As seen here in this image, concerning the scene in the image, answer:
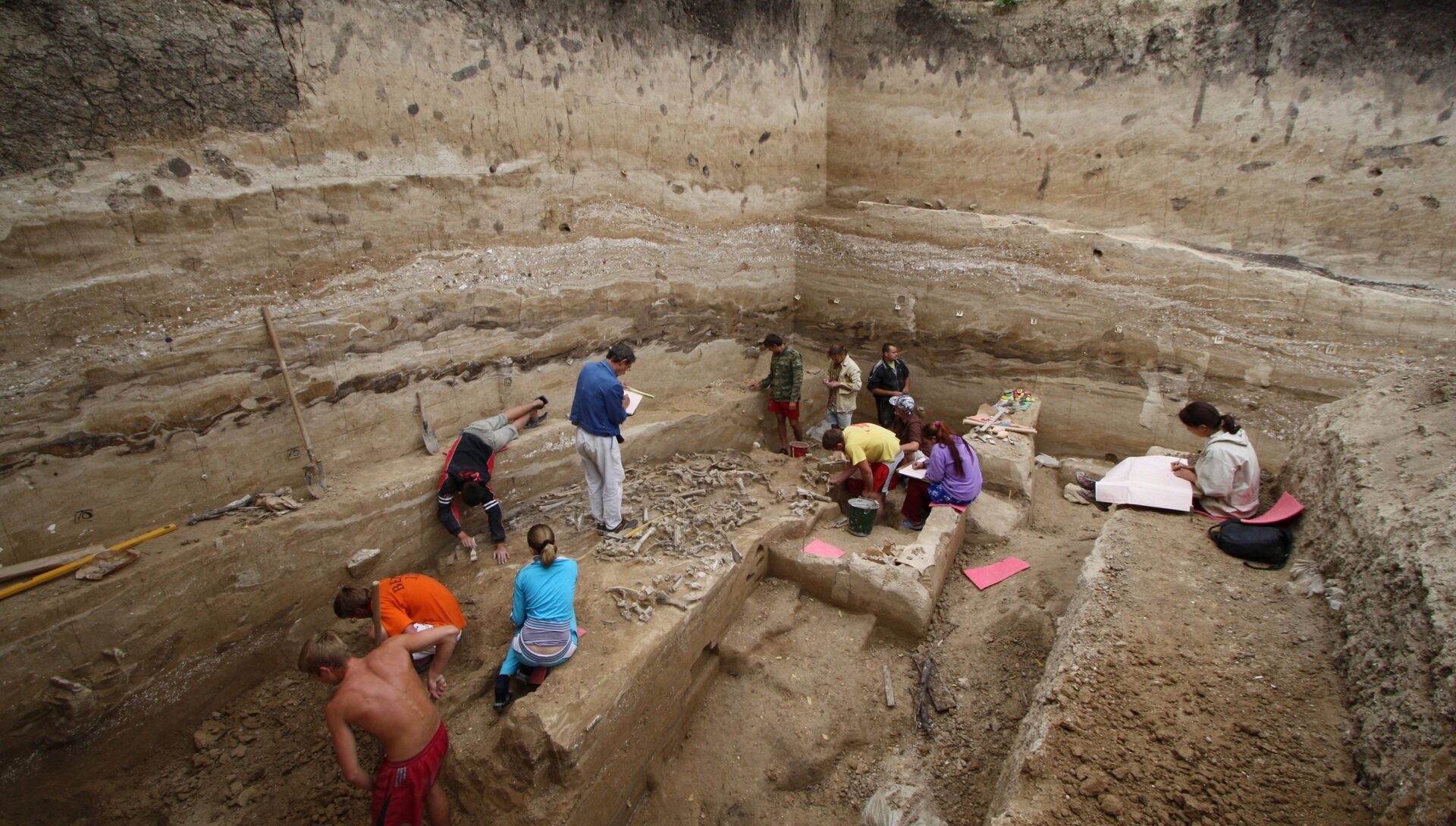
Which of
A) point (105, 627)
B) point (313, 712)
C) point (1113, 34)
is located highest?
point (1113, 34)

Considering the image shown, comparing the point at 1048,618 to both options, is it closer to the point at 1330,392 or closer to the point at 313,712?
the point at 1330,392

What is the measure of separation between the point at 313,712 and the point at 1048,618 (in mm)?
5163

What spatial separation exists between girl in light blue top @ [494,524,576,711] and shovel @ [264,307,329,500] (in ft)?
6.51

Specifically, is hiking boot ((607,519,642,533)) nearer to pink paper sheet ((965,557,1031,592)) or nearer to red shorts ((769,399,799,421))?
pink paper sheet ((965,557,1031,592))

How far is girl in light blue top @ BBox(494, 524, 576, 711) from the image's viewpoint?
4.28 m

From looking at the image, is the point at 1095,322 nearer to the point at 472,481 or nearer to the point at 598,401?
the point at 598,401

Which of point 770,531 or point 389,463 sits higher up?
point 389,463

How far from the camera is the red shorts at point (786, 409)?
8.58m

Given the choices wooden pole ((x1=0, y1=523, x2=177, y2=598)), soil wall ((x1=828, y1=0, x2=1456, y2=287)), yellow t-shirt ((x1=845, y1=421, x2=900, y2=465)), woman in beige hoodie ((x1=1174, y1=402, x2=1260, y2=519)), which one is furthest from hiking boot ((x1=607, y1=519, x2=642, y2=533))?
soil wall ((x1=828, y1=0, x2=1456, y2=287))

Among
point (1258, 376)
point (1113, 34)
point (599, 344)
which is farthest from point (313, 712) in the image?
point (1113, 34)

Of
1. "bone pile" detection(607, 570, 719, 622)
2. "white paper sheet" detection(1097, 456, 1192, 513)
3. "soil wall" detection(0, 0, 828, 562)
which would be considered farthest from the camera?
"white paper sheet" detection(1097, 456, 1192, 513)

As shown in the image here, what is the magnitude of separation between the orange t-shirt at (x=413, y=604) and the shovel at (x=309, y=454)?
1143 mm

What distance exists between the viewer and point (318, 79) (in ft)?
16.3

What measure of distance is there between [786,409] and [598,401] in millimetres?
3601
